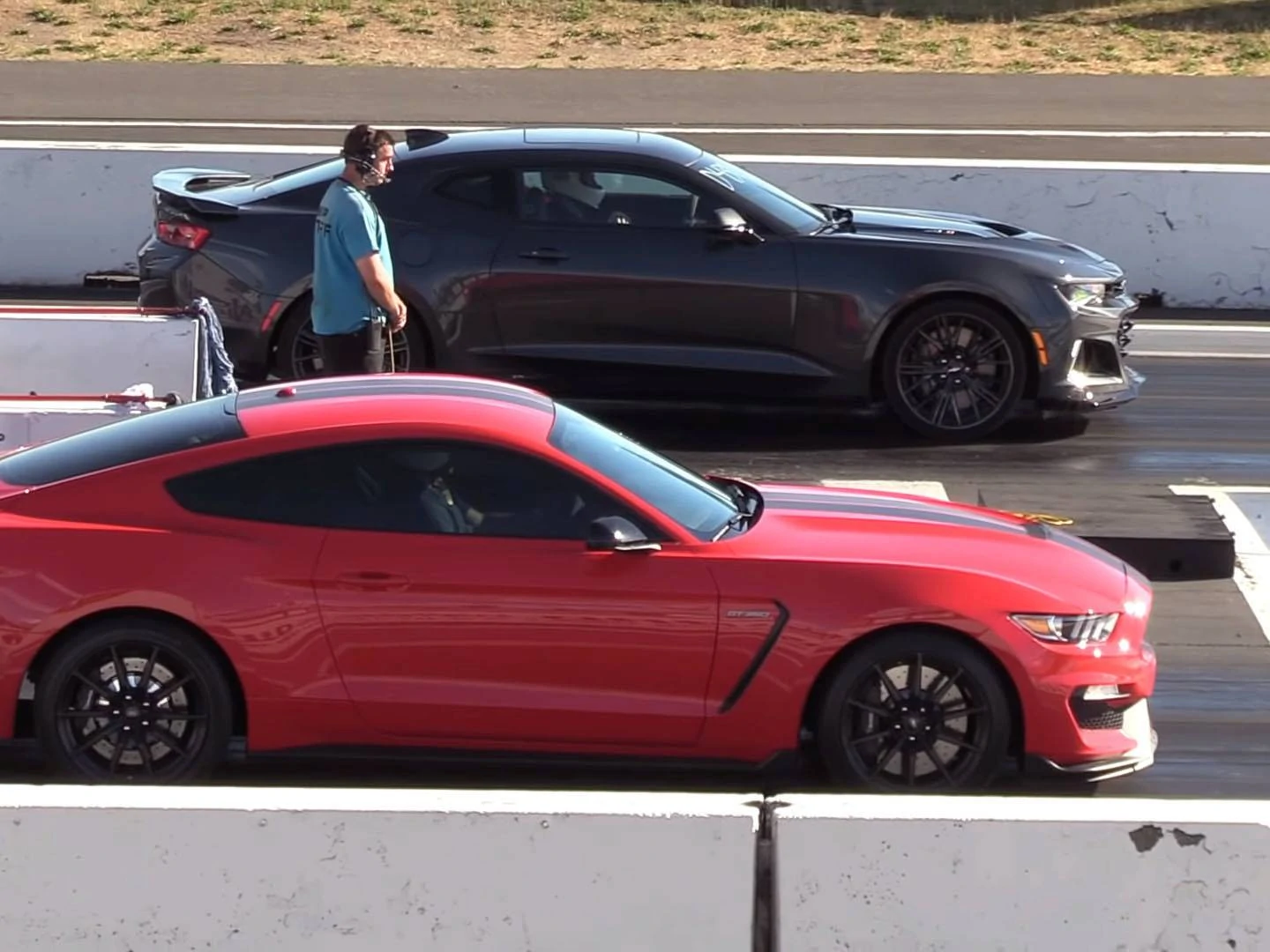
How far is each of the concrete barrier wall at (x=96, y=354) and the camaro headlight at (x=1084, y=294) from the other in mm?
4319

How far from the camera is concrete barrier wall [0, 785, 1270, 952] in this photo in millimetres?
4180

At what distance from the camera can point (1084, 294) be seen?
1034 cm

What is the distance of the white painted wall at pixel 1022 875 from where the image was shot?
4145 millimetres

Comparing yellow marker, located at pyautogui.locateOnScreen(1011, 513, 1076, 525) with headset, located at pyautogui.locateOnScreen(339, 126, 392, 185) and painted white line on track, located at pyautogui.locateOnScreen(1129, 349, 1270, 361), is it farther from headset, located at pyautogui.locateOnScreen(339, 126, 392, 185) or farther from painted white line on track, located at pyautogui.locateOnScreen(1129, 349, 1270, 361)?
painted white line on track, located at pyautogui.locateOnScreen(1129, 349, 1270, 361)

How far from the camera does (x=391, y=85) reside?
88.1 feet

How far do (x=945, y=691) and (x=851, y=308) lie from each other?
14.6 feet

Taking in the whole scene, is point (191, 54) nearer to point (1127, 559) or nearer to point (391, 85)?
point (391, 85)

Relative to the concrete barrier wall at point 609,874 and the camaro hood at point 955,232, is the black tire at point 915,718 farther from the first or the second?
the camaro hood at point 955,232

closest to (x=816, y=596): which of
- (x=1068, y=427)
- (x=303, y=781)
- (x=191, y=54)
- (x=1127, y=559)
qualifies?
(x=303, y=781)

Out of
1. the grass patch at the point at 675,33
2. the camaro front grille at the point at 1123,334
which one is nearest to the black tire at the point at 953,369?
the camaro front grille at the point at 1123,334

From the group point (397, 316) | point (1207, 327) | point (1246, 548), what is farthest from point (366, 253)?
point (1207, 327)

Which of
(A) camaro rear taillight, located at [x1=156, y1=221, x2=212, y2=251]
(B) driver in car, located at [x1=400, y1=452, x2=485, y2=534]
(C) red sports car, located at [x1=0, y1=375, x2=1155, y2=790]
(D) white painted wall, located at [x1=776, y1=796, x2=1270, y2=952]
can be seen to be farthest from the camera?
(A) camaro rear taillight, located at [x1=156, y1=221, x2=212, y2=251]

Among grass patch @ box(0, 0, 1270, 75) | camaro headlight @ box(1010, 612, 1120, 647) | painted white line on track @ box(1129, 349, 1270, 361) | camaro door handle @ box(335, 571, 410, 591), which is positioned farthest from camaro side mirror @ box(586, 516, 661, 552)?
grass patch @ box(0, 0, 1270, 75)

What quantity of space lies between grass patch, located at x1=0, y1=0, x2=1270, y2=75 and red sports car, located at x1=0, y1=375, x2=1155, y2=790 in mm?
23463
